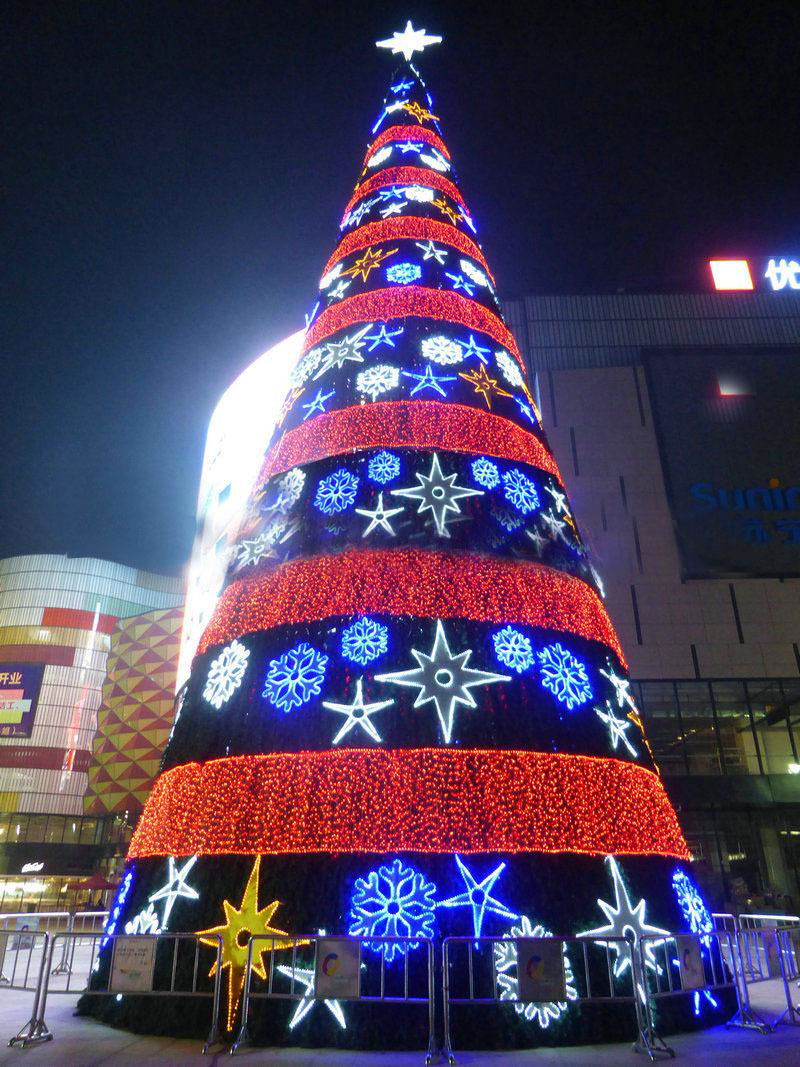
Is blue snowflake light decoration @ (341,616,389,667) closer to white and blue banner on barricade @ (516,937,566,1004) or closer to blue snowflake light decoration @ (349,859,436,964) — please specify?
blue snowflake light decoration @ (349,859,436,964)

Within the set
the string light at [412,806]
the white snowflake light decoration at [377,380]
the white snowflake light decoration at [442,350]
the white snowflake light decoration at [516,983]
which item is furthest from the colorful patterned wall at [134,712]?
the white snowflake light decoration at [516,983]

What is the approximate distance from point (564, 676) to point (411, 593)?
159cm

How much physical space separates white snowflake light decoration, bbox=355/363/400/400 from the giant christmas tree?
3 centimetres

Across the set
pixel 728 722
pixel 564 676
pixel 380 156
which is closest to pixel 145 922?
pixel 564 676

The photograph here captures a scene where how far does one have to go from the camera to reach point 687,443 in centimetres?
2988

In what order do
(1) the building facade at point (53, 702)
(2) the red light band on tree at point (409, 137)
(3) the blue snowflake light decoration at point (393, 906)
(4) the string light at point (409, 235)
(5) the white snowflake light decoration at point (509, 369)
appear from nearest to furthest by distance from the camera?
(3) the blue snowflake light decoration at point (393, 906)
(5) the white snowflake light decoration at point (509, 369)
(4) the string light at point (409, 235)
(2) the red light band on tree at point (409, 137)
(1) the building facade at point (53, 702)

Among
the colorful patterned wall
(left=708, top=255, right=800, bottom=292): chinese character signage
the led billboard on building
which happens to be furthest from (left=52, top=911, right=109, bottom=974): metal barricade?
the colorful patterned wall

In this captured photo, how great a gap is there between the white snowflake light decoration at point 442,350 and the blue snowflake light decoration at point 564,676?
374 centimetres

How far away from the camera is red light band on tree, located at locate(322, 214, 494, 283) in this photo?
366 inches

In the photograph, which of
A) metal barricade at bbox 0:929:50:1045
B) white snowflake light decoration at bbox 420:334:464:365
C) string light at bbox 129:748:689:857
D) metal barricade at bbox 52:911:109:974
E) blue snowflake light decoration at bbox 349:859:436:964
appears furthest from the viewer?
metal barricade at bbox 52:911:109:974

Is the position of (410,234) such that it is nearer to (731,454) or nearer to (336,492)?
(336,492)

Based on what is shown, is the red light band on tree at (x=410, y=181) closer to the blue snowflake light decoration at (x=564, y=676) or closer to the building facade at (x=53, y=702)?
the blue snowflake light decoration at (x=564, y=676)

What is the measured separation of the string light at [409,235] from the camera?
30.5 feet

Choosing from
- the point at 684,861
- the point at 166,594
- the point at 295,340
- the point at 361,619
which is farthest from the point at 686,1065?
the point at 166,594
